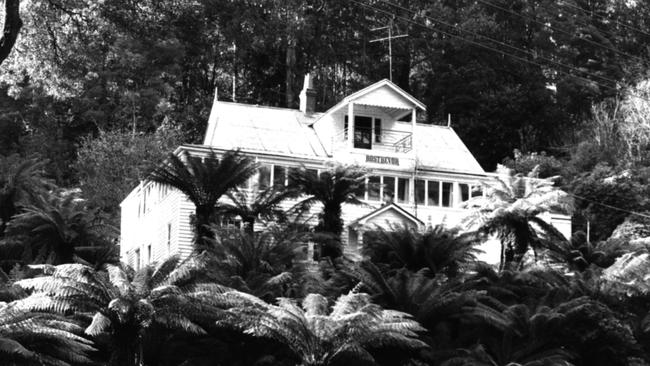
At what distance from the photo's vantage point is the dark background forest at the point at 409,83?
5759 centimetres

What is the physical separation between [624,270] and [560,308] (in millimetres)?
4592

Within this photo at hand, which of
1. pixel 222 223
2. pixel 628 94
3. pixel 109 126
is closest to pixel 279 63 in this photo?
pixel 109 126

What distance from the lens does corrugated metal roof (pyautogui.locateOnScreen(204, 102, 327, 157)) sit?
4862 cm

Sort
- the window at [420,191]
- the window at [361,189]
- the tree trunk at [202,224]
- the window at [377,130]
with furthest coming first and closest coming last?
the window at [377,130], the window at [420,191], the window at [361,189], the tree trunk at [202,224]

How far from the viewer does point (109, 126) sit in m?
62.2

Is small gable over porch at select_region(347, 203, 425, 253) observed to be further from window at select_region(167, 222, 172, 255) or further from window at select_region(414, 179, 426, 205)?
window at select_region(167, 222, 172, 255)

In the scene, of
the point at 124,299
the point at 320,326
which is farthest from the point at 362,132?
the point at 124,299

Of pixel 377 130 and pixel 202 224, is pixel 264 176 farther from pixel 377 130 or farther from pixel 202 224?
pixel 202 224

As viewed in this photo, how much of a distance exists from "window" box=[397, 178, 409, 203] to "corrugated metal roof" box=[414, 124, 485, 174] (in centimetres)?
99

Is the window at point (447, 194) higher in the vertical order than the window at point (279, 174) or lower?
lower

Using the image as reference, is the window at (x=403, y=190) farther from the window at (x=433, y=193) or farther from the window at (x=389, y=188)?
the window at (x=433, y=193)

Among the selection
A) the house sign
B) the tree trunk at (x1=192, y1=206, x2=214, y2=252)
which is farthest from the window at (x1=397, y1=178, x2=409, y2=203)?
the tree trunk at (x1=192, y1=206, x2=214, y2=252)

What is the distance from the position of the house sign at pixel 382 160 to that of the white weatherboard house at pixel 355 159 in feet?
0.13

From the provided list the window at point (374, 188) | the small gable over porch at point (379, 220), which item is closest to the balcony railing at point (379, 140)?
the window at point (374, 188)
